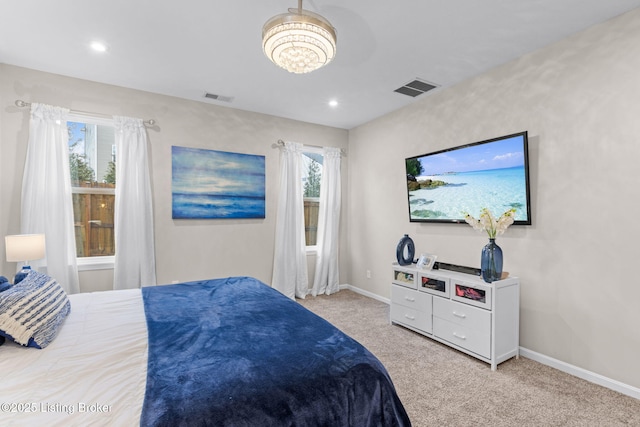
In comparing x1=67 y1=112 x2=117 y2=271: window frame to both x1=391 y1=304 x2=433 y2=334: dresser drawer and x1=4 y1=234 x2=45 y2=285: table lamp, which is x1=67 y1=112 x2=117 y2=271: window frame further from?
x1=391 y1=304 x2=433 y2=334: dresser drawer

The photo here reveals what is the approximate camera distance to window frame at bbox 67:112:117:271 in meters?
3.42

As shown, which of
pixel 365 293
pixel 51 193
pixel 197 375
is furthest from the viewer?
pixel 365 293

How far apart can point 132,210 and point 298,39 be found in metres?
2.83

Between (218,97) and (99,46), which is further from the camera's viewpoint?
(218,97)

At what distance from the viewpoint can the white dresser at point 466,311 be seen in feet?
8.66

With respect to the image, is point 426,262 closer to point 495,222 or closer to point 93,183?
point 495,222

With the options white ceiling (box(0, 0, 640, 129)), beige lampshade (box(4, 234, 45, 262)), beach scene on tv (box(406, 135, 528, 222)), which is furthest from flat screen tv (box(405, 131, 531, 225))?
Answer: beige lampshade (box(4, 234, 45, 262))

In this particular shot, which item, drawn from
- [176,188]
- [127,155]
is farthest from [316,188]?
[127,155]

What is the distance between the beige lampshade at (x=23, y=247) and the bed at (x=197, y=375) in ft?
4.16

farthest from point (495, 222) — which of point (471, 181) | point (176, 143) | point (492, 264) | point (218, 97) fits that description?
point (176, 143)

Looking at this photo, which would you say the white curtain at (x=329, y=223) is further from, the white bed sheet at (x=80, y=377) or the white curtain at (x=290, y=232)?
the white bed sheet at (x=80, y=377)

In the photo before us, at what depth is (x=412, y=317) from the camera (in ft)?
11.0

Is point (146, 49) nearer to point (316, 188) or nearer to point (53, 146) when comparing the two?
point (53, 146)

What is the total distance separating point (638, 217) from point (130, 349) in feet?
10.9
